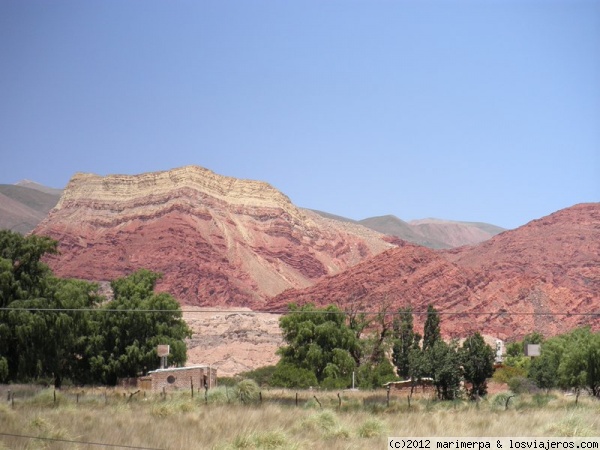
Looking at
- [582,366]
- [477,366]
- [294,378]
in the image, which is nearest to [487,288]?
[582,366]

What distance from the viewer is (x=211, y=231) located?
16238 centimetres

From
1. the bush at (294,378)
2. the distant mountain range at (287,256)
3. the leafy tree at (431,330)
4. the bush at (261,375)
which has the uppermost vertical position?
the distant mountain range at (287,256)

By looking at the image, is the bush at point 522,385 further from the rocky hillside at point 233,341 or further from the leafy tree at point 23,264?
the rocky hillside at point 233,341

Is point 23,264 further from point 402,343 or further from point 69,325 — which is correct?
point 402,343

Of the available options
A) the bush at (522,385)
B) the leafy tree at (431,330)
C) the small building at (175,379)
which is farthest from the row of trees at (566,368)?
the small building at (175,379)

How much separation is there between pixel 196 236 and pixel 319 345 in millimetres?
103667

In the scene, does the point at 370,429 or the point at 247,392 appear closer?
the point at 370,429

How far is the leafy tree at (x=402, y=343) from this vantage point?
213 ft

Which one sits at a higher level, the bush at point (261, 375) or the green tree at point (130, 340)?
the green tree at point (130, 340)

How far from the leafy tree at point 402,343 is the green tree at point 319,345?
8.52m

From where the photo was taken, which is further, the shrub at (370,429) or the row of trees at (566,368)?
the row of trees at (566,368)

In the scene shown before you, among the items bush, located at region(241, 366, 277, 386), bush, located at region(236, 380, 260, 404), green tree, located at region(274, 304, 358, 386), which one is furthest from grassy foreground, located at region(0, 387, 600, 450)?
bush, located at region(241, 366, 277, 386)

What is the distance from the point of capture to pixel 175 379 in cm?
4109

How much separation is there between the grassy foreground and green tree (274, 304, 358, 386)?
26.2m
